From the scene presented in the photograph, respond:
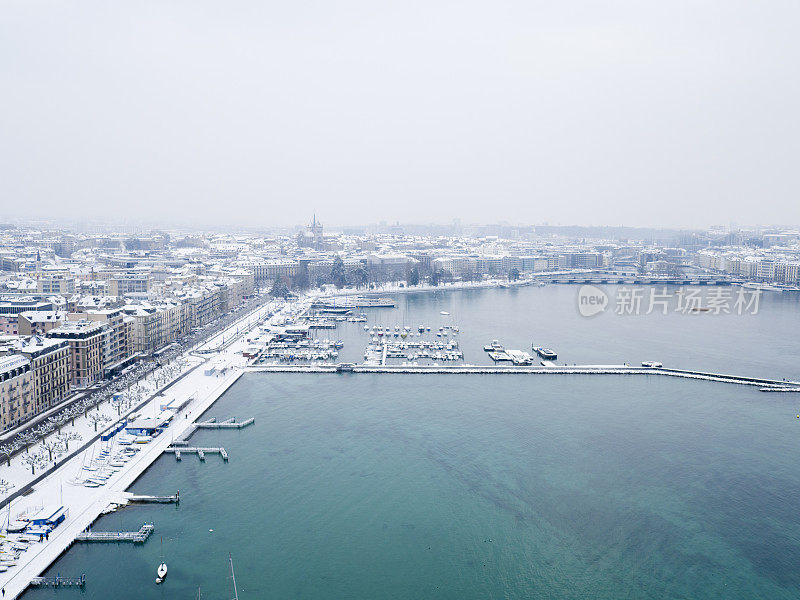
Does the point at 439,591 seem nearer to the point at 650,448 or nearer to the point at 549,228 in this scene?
the point at 650,448

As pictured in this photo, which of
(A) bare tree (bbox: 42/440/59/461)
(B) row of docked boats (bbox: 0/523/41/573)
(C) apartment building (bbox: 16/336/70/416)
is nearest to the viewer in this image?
(B) row of docked boats (bbox: 0/523/41/573)

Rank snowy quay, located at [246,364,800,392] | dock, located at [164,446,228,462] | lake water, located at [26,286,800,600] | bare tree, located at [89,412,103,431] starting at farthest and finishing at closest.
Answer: snowy quay, located at [246,364,800,392], bare tree, located at [89,412,103,431], dock, located at [164,446,228,462], lake water, located at [26,286,800,600]

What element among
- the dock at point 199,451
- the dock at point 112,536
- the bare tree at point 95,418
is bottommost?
the dock at point 112,536

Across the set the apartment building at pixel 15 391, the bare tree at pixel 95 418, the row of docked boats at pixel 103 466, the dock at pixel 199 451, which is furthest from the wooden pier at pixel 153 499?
the apartment building at pixel 15 391

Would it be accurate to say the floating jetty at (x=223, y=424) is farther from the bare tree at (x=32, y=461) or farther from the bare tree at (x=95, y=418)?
the bare tree at (x=32, y=461)

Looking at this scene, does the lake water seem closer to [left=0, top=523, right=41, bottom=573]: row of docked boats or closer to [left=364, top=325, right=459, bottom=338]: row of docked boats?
[left=0, top=523, right=41, bottom=573]: row of docked boats

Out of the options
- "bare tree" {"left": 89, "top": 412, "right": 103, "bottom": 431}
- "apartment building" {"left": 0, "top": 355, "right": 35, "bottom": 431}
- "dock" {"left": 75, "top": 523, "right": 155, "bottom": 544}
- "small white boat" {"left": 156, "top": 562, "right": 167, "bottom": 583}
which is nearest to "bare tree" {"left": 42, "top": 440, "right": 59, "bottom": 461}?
"bare tree" {"left": 89, "top": 412, "right": 103, "bottom": 431}

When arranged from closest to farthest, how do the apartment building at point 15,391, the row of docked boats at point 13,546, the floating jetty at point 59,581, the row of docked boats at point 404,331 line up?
the floating jetty at point 59,581, the row of docked boats at point 13,546, the apartment building at point 15,391, the row of docked boats at point 404,331
